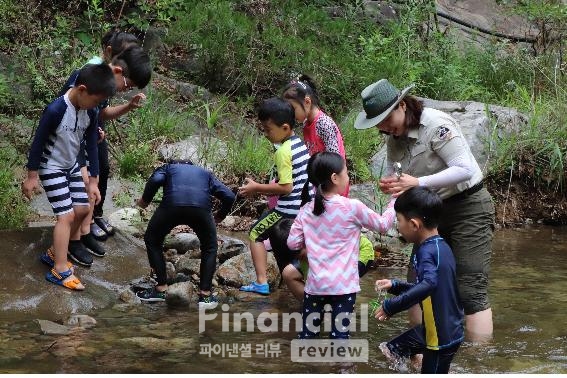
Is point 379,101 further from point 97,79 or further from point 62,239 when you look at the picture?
point 62,239

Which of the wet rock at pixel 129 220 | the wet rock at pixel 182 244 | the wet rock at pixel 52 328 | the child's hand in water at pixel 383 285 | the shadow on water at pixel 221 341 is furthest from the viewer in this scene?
the wet rock at pixel 129 220

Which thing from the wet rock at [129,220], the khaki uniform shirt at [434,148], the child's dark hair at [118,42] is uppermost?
the child's dark hair at [118,42]

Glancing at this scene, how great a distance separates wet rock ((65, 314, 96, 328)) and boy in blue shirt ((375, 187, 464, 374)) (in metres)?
1.95

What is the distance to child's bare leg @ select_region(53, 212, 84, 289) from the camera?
16.7 feet

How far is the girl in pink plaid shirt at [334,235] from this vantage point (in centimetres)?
428

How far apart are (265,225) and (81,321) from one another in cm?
141

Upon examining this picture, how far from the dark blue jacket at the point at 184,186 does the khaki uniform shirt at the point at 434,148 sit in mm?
1344

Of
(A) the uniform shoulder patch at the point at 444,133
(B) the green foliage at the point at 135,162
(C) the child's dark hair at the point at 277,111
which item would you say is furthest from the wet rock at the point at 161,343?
(B) the green foliage at the point at 135,162

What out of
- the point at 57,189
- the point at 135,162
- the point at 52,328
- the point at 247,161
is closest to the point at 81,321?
the point at 52,328

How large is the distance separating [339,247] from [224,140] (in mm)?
4611

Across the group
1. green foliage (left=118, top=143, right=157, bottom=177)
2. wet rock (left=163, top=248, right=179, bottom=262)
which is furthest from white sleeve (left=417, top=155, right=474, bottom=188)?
green foliage (left=118, top=143, right=157, bottom=177)

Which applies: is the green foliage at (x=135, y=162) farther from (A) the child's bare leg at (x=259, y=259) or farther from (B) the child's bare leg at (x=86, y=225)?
(A) the child's bare leg at (x=259, y=259)

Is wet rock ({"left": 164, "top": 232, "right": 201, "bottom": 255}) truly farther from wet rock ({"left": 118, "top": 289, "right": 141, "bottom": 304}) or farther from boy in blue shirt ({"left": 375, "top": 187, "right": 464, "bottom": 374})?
boy in blue shirt ({"left": 375, "top": 187, "right": 464, "bottom": 374})

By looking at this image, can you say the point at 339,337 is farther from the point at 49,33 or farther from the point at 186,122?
the point at 49,33
